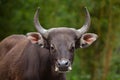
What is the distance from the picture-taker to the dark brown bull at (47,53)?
1193cm

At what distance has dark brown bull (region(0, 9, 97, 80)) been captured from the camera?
1193cm

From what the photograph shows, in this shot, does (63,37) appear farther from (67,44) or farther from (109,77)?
(109,77)

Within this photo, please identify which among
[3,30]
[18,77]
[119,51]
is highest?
[18,77]

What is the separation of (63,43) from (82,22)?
10.9 metres

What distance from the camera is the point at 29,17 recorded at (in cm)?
2338

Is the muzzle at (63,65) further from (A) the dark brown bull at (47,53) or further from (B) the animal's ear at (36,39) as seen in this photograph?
(B) the animal's ear at (36,39)

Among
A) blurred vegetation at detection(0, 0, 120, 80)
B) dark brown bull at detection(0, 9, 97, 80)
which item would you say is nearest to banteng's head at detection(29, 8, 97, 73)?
dark brown bull at detection(0, 9, 97, 80)

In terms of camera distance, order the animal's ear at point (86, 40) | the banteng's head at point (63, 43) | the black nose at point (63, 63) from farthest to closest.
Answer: the animal's ear at point (86, 40) < the banteng's head at point (63, 43) < the black nose at point (63, 63)

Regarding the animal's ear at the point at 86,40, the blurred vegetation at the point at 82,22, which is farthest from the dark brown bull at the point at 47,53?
the blurred vegetation at the point at 82,22

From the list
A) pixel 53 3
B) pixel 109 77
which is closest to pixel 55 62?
pixel 109 77

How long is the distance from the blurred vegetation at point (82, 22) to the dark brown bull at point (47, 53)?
7.89 m

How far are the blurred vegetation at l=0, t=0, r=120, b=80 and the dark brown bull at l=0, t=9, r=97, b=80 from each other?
25.9 feet

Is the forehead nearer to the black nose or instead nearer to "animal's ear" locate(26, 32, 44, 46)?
"animal's ear" locate(26, 32, 44, 46)

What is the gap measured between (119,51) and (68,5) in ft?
18.3
